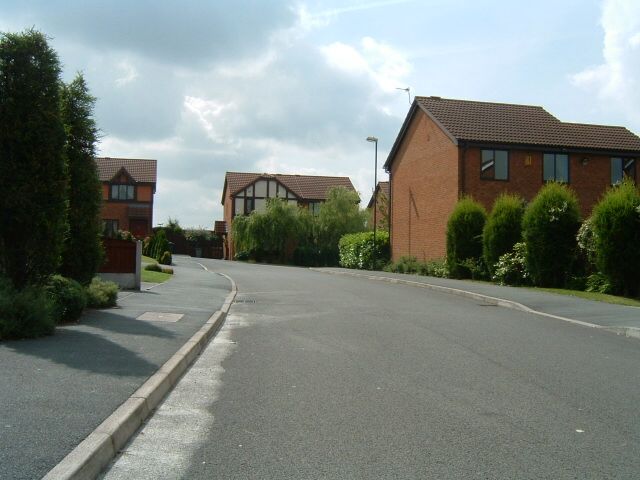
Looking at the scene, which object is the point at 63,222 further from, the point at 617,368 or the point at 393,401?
the point at 617,368

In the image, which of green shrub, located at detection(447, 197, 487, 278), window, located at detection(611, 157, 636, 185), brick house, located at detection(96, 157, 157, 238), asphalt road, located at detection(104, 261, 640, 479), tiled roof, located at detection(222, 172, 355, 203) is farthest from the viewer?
tiled roof, located at detection(222, 172, 355, 203)

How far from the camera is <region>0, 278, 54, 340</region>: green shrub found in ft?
32.2

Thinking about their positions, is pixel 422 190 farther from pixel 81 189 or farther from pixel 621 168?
pixel 81 189

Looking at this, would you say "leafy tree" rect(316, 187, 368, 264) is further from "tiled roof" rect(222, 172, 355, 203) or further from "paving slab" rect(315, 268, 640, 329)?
"paving slab" rect(315, 268, 640, 329)

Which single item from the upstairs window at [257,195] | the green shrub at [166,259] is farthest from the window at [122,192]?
the green shrub at [166,259]

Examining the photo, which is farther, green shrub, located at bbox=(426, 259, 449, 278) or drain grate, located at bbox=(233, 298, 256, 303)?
green shrub, located at bbox=(426, 259, 449, 278)

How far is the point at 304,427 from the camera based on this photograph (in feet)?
20.2

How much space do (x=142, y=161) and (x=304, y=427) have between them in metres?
66.4

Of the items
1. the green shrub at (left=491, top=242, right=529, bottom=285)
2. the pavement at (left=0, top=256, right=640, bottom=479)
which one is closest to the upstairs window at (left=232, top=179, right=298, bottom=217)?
the green shrub at (left=491, top=242, right=529, bottom=285)

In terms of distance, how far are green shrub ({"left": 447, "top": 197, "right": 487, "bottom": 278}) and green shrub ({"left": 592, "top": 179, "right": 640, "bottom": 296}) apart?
8.96 meters

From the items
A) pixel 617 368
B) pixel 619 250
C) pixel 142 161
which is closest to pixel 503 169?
pixel 619 250

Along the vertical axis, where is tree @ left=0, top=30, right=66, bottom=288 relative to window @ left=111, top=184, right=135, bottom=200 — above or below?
below

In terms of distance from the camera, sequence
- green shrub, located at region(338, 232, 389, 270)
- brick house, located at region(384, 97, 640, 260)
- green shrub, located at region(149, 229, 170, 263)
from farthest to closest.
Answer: green shrub, located at region(149, 229, 170, 263) → green shrub, located at region(338, 232, 389, 270) → brick house, located at region(384, 97, 640, 260)

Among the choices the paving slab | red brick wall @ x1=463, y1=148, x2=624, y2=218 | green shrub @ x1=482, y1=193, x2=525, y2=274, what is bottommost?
the paving slab
